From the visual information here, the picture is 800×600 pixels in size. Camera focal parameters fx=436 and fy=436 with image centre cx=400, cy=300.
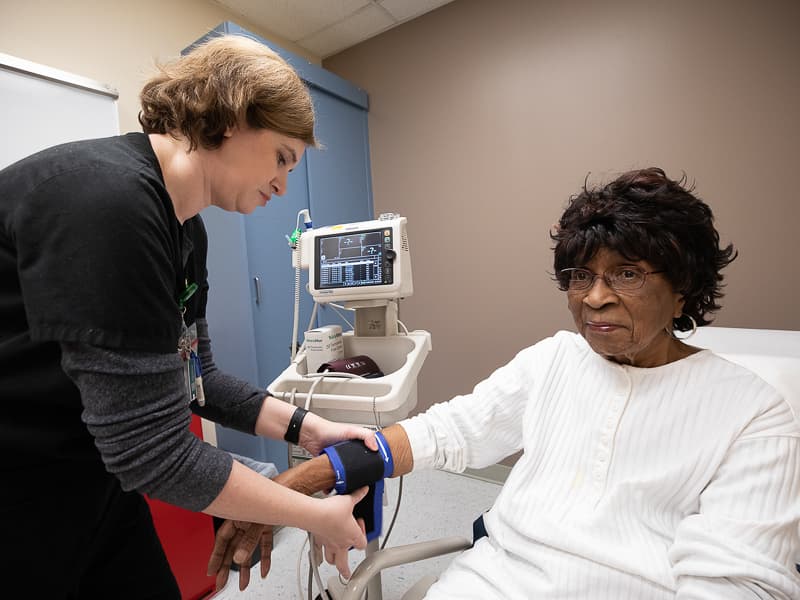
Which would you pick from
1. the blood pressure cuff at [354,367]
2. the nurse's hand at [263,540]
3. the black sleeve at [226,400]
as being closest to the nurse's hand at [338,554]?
the nurse's hand at [263,540]

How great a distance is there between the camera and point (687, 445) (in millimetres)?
835

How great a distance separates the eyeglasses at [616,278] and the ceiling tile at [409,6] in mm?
2258

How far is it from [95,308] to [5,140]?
160cm

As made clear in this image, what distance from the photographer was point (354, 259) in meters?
1.40

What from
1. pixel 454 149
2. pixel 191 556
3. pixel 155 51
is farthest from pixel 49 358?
pixel 454 149

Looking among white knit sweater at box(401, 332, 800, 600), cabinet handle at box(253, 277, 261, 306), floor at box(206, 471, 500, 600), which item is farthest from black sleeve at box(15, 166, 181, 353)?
cabinet handle at box(253, 277, 261, 306)

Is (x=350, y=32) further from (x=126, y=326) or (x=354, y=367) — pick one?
(x=126, y=326)

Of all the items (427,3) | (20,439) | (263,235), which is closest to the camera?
(20,439)

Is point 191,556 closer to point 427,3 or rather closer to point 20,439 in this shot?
point 20,439

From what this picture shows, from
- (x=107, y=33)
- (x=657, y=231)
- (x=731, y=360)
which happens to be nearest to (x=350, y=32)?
(x=107, y=33)

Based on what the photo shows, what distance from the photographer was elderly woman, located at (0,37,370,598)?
55 cm

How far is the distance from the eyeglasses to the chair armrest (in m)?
0.63

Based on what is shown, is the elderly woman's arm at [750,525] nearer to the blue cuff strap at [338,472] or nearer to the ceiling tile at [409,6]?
the blue cuff strap at [338,472]

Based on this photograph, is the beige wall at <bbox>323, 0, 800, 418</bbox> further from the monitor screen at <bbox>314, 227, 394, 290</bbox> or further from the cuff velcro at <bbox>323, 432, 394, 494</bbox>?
the cuff velcro at <bbox>323, 432, 394, 494</bbox>
